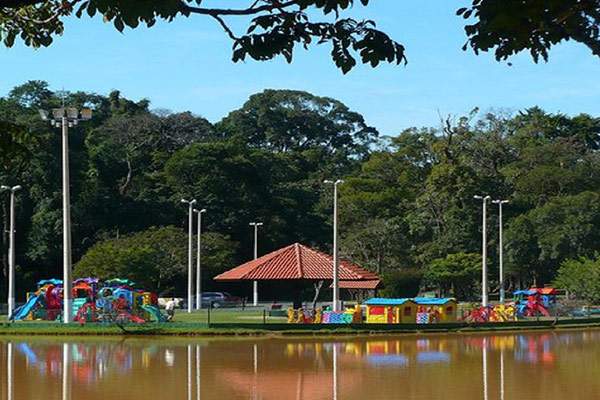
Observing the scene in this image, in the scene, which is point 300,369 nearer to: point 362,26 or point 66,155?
point 66,155

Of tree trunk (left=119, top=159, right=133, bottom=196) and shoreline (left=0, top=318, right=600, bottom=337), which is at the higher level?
tree trunk (left=119, top=159, right=133, bottom=196)

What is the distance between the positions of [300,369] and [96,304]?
15.4 metres

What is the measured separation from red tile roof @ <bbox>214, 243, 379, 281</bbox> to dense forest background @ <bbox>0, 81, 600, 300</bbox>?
13.3 metres

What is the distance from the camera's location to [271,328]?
32.3 m

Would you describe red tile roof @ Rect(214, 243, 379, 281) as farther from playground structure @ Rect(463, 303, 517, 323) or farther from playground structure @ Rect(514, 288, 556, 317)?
playground structure @ Rect(514, 288, 556, 317)

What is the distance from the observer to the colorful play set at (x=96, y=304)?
3398 centimetres

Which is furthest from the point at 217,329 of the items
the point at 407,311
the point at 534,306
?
the point at 534,306

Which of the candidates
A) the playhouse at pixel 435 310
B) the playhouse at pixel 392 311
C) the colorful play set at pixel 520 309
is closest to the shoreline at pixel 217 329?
the playhouse at pixel 435 310

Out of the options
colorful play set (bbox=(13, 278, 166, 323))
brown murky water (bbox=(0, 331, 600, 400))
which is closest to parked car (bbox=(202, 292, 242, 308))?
colorful play set (bbox=(13, 278, 166, 323))

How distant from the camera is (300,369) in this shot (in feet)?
67.9

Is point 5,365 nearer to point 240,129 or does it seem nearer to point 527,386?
point 527,386

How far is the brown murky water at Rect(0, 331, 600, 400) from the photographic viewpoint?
16250mm

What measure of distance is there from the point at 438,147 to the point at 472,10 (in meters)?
66.0

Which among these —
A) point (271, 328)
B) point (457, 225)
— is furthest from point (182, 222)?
point (271, 328)
